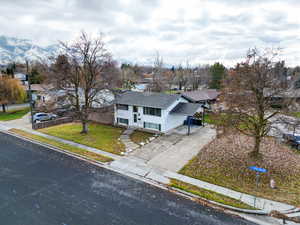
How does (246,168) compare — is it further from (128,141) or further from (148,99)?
(148,99)

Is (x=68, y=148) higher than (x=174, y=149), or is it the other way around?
(x=68, y=148)

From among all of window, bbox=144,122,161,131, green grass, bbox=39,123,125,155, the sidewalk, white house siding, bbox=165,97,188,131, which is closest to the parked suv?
green grass, bbox=39,123,125,155

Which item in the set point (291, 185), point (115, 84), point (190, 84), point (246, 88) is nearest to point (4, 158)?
point (115, 84)

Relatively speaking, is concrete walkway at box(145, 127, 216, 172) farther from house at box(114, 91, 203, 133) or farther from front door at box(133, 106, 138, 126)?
front door at box(133, 106, 138, 126)

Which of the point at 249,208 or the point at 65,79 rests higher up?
the point at 65,79

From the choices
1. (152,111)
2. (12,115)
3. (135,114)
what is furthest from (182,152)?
(12,115)

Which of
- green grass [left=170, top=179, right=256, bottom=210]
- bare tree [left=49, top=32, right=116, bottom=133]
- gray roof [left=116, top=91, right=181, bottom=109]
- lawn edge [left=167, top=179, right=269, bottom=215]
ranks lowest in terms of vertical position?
lawn edge [left=167, top=179, right=269, bottom=215]

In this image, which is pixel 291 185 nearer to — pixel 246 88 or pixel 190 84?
pixel 246 88
